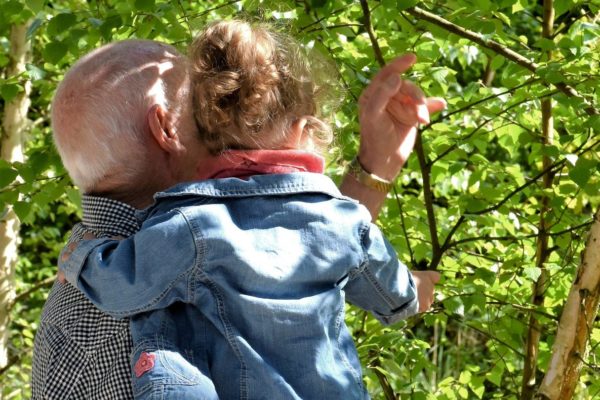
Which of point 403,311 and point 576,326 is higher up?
point 403,311

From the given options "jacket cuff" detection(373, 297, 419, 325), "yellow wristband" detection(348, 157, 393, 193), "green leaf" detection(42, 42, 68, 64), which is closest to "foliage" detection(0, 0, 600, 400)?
"green leaf" detection(42, 42, 68, 64)

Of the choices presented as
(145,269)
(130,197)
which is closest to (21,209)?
(130,197)

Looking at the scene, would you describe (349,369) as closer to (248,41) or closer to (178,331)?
(178,331)

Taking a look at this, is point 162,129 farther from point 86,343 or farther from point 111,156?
point 86,343

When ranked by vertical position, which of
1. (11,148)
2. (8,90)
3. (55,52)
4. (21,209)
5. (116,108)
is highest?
(116,108)

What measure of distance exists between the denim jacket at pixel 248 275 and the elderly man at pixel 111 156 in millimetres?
82

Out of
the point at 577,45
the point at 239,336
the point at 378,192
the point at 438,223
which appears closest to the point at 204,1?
the point at 438,223

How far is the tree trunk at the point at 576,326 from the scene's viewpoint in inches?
84.3

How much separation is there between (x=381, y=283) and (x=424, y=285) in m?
0.18

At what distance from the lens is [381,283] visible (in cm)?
154

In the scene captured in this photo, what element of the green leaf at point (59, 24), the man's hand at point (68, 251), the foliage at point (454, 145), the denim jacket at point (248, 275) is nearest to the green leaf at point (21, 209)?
the foliage at point (454, 145)

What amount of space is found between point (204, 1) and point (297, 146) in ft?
9.69

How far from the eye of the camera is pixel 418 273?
1699 millimetres

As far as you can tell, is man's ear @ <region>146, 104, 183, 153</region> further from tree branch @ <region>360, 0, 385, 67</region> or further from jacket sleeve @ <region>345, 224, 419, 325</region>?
tree branch @ <region>360, 0, 385, 67</region>
